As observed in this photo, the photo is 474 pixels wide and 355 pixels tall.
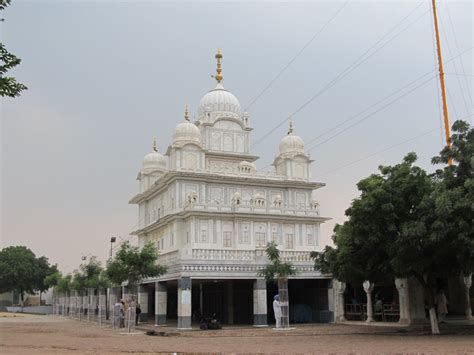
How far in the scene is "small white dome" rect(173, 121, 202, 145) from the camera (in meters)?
48.4

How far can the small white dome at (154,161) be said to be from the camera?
55344mm

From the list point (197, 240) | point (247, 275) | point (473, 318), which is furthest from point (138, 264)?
point (473, 318)

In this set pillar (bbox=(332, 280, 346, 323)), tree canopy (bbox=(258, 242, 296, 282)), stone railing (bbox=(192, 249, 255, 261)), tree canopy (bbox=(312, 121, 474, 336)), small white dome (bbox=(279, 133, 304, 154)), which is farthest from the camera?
small white dome (bbox=(279, 133, 304, 154))

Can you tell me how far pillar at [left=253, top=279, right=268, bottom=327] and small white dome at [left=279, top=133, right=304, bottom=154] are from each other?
72.1 ft

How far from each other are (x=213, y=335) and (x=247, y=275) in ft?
21.0

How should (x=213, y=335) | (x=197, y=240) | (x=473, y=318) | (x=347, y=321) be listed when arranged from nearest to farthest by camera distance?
(x=213, y=335) → (x=473, y=318) → (x=347, y=321) → (x=197, y=240)

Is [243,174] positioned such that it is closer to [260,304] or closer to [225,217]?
[225,217]

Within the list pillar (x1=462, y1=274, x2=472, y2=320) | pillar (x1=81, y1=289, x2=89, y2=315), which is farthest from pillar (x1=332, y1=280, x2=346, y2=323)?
pillar (x1=81, y1=289, x2=89, y2=315)

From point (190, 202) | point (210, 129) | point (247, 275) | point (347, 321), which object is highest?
point (210, 129)

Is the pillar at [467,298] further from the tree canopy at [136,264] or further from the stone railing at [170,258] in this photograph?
the tree canopy at [136,264]

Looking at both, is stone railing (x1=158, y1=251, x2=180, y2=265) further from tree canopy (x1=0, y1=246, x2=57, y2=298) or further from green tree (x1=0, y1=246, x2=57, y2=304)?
green tree (x1=0, y1=246, x2=57, y2=304)

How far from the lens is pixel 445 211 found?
20.9 metres

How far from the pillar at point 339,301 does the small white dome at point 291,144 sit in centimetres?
1875

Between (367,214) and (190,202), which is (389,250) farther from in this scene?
(190,202)
